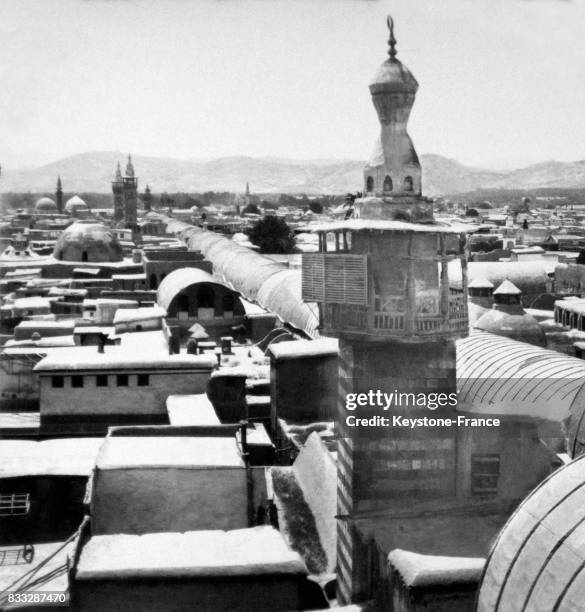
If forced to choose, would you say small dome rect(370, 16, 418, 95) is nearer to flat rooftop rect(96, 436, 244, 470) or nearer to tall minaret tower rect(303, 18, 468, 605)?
tall minaret tower rect(303, 18, 468, 605)

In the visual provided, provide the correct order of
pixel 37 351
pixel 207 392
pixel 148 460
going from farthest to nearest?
pixel 37 351, pixel 207 392, pixel 148 460

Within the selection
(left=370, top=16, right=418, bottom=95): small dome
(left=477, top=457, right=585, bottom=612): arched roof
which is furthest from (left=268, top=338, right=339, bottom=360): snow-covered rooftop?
(left=477, top=457, right=585, bottom=612): arched roof

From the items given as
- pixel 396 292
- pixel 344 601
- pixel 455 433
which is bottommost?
pixel 344 601

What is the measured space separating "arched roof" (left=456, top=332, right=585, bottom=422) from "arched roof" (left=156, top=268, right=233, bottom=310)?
2050 centimetres

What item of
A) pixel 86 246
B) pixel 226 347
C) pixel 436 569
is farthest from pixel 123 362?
pixel 86 246

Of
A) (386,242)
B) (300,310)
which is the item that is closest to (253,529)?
(386,242)

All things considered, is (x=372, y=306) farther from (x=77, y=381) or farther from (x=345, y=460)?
(x=77, y=381)

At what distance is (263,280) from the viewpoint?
150 ft

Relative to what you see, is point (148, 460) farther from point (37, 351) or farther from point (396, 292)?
point (37, 351)

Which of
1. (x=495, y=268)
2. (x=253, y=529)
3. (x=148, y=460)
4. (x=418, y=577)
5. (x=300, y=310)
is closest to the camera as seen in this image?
(x=418, y=577)

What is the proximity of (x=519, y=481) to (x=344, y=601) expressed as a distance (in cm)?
378

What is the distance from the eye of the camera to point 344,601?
48.7 ft

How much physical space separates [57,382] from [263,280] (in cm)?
2391

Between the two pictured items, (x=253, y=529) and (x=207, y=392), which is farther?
(x=207, y=392)
